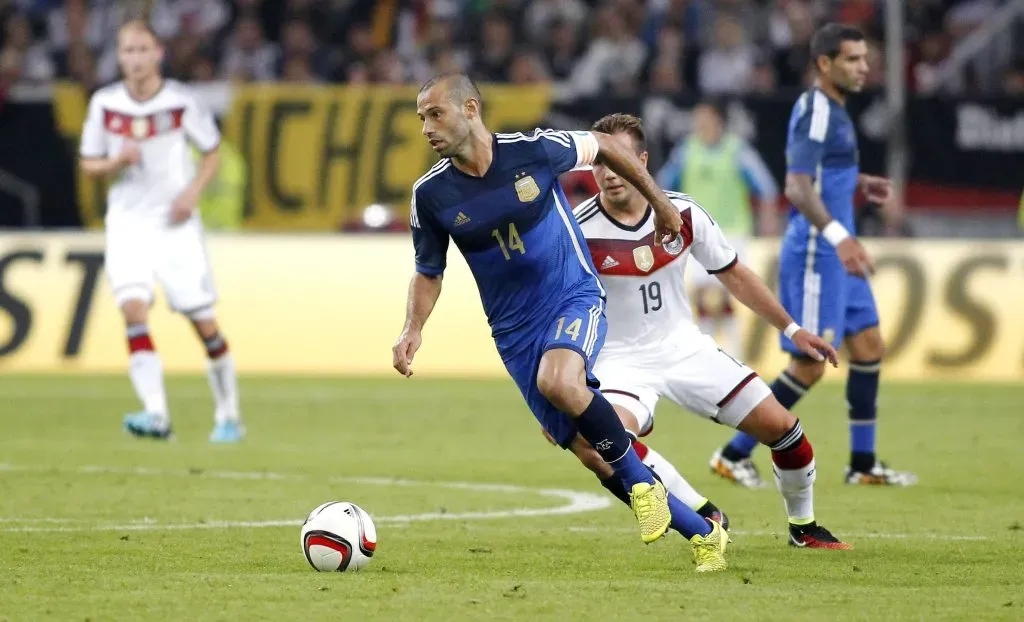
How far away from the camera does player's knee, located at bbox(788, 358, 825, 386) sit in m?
10.3

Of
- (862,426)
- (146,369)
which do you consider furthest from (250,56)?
(862,426)

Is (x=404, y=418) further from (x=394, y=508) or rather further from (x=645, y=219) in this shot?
(x=645, y=219)

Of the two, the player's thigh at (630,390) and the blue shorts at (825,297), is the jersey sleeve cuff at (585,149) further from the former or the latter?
the blue shorts at (825,297)

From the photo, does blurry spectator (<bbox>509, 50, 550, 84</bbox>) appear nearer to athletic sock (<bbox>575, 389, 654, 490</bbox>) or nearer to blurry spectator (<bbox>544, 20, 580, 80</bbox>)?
blurry spectator (<bbox>544, 20, 580, 80</bbox>)

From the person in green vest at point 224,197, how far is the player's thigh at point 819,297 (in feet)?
36.0

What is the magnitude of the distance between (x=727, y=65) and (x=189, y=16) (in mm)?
6901

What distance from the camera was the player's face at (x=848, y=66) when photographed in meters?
10.2

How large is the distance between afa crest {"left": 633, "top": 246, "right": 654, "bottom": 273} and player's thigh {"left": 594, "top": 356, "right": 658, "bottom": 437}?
451 millimetres

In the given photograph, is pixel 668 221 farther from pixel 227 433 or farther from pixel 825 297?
pixel 227 433

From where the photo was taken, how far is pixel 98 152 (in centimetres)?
1238

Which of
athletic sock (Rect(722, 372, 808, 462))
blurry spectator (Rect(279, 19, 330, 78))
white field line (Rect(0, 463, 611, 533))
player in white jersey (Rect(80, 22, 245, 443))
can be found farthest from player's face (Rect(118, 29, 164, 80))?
blurry spectator (Rect(279, 19, 330, 78))

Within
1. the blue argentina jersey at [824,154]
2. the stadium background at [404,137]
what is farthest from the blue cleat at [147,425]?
the stadium background at [404,137]

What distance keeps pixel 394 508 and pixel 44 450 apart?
3603 mm

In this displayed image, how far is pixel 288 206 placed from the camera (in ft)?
69.8
